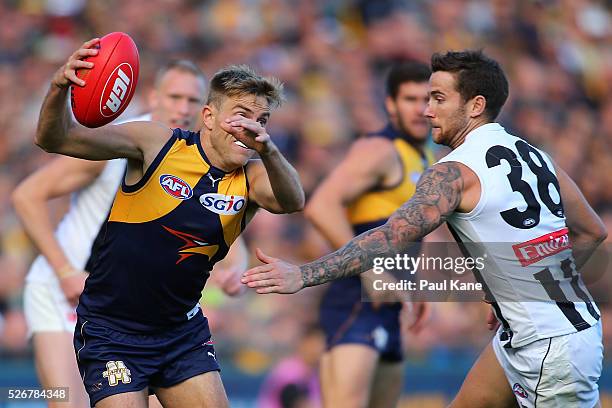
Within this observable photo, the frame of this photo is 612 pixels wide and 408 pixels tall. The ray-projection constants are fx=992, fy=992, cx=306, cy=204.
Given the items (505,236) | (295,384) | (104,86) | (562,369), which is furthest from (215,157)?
(295,384)

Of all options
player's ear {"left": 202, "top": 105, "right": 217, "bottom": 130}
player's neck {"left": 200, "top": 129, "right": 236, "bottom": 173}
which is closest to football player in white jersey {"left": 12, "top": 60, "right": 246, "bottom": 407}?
player's neck {"left": 200, "top": 129, "right": 236, "bottom": 173}

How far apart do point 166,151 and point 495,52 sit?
9847mm

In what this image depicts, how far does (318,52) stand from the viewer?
12859mm

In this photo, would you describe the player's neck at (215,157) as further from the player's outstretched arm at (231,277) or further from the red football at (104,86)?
the player's outstretched arm at (231,277)

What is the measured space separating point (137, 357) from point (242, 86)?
61.6 inches

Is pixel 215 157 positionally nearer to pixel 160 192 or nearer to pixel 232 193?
pixel 232 193

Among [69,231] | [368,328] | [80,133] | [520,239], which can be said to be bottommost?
[368,328]

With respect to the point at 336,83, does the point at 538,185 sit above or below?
below

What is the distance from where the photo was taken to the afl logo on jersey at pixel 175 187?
527 cm

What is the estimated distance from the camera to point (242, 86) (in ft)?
17.5

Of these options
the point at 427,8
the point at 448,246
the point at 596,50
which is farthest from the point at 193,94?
the point at 596,50

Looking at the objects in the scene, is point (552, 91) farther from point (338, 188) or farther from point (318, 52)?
point (338, 188)

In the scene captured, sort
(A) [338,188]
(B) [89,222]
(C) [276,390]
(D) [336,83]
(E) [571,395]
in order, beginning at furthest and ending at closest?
(D) [336,83] < (C) [276,390] < (A) [338,188] < (B) [89,222] < (E) [571,395]

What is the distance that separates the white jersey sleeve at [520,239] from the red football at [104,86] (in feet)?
5.70
